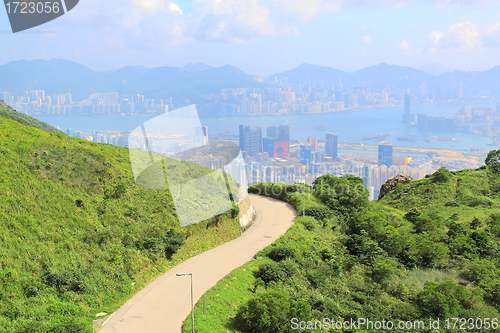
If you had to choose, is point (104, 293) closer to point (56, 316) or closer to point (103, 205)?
point (56, 316)

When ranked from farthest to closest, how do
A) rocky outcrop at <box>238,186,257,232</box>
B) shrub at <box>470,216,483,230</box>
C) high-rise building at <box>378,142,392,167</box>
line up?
high-rise building at <box>378,142,392,167</box>
shrub at <box>470,216,483,230</box>
rocky outcrop at <box>238,186,257,232</box>

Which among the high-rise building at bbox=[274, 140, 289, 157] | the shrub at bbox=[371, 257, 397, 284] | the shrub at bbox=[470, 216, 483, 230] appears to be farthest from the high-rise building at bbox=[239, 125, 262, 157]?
the shrub at bbox=[371, 257, 397, 284]

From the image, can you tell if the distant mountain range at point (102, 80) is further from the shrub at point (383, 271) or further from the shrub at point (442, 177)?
the shrub at point (383, 271)

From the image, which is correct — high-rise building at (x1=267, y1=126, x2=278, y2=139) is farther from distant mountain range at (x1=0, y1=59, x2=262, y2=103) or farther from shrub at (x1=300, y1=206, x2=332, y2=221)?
A: shrub at (x1=300, y1=206, x2=332, y2=221)

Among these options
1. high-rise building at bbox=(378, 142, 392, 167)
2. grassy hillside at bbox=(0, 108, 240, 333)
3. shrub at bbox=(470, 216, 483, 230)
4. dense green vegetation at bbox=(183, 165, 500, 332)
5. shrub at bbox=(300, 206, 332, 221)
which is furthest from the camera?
high-rise building at bbox=(378, 142, 392, 167)

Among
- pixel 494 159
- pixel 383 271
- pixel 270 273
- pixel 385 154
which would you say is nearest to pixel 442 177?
pixel 494 159

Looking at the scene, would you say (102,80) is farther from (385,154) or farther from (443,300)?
(443,300)
